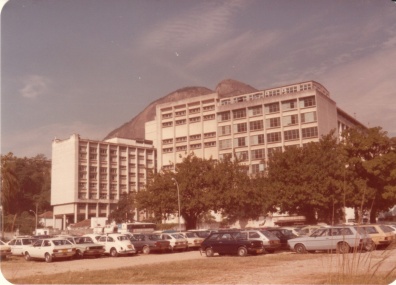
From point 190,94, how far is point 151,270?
303 feet

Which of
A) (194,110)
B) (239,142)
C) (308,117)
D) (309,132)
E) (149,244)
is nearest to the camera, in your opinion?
(149,244)

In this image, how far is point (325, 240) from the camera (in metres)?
24.7

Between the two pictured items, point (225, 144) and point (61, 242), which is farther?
point (225, 144)

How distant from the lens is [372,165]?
4662 cm

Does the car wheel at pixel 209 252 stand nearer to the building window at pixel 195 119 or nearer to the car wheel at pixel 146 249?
the car wheel at pixel 146 249

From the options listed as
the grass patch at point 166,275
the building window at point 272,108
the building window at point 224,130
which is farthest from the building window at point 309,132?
the grass patch at point 166,275

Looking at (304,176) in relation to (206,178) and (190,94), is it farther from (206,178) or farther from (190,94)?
(190,94)

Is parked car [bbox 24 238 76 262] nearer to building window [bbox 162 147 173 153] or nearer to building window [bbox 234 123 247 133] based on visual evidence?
building window [bbox 234 123 247 133]

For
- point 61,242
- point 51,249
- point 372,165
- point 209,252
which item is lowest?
point 209,252

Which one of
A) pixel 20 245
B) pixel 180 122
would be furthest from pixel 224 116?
pixel 20 245

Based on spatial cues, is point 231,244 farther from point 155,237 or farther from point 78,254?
point 78,254

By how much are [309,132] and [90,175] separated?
188 feet

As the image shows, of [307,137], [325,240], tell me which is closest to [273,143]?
[307,137]

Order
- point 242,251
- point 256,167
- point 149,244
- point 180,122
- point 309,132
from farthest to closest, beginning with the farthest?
point 180,122 → point 256,167 → point 309,132 → point 149,244 → point 242,251
